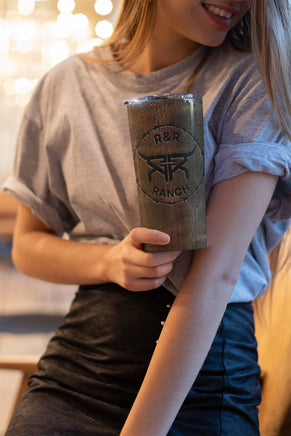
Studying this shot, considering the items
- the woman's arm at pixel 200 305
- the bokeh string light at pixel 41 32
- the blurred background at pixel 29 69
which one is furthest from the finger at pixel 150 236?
the bokeh string light at pixel 41 32

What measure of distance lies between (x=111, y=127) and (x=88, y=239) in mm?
235

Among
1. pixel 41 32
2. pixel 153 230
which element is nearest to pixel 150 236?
pixel 153 230

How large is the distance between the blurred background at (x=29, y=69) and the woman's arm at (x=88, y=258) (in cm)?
210

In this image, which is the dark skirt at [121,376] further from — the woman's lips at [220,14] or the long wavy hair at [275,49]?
the woman's lips at [220,14]

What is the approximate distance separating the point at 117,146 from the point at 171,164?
0.32 m

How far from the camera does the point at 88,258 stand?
3.25 ft

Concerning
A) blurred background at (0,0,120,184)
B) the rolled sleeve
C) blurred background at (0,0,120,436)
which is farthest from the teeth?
blurred background at (0,0,120,184)

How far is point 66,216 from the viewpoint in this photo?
119 centimetres

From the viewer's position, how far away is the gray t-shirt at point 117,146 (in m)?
0.87

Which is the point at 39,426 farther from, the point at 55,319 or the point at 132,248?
the point at 55,319

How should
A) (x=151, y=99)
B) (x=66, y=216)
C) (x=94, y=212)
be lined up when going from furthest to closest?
(x=66, y=216) < (x=94, y=212) < (x=151, y=99)

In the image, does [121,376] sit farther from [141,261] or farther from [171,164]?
[171,164]

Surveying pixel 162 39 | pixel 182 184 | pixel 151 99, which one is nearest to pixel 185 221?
pixel 182 184

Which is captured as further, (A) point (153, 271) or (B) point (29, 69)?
(B) point (29, 69)
